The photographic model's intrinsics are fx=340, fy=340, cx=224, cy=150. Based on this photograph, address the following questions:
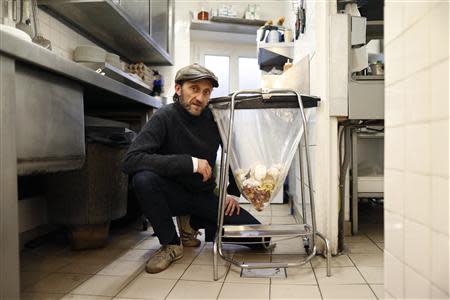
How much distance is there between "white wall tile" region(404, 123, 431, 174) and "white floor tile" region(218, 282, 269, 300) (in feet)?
2.16

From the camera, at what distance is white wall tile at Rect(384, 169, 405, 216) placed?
763 mm

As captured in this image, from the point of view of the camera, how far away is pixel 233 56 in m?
3.80

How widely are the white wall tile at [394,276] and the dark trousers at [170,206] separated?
0.82 meters

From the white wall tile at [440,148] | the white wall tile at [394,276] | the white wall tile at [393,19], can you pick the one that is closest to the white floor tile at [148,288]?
the white wall tile at [394,276]

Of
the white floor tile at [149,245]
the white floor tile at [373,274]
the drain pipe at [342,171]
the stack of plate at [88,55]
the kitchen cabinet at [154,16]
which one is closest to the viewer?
the white floor tile at [373,274]

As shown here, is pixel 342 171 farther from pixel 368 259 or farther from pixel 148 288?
pixel 148 288

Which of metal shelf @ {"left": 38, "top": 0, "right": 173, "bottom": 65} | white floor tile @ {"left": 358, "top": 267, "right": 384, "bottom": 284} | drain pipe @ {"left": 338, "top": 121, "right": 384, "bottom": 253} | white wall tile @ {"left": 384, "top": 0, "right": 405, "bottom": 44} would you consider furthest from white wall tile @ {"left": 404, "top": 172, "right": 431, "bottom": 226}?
metal shelf @ {"left": 38, "top": 0, "right": 173, "bottom": 65}

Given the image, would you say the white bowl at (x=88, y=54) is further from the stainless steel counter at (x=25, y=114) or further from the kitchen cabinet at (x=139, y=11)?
the stainless steel counter at (x=25, y=114)

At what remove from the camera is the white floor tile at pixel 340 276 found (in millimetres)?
1227

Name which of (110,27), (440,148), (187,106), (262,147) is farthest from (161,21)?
(440,148)

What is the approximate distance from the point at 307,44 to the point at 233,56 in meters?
2.03

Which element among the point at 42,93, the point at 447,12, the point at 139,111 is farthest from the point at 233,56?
the point at 447,12

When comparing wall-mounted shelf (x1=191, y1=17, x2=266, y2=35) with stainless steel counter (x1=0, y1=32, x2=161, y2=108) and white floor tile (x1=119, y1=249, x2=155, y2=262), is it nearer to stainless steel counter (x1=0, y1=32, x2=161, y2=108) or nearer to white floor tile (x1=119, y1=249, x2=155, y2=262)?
stainless steel counter (x1=0, y1=32, x2=161, y2=108)

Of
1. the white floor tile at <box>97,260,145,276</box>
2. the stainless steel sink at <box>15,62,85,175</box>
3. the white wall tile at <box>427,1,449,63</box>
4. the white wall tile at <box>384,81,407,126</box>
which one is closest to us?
the white wall tile at <box>427,1,449,63</box>
